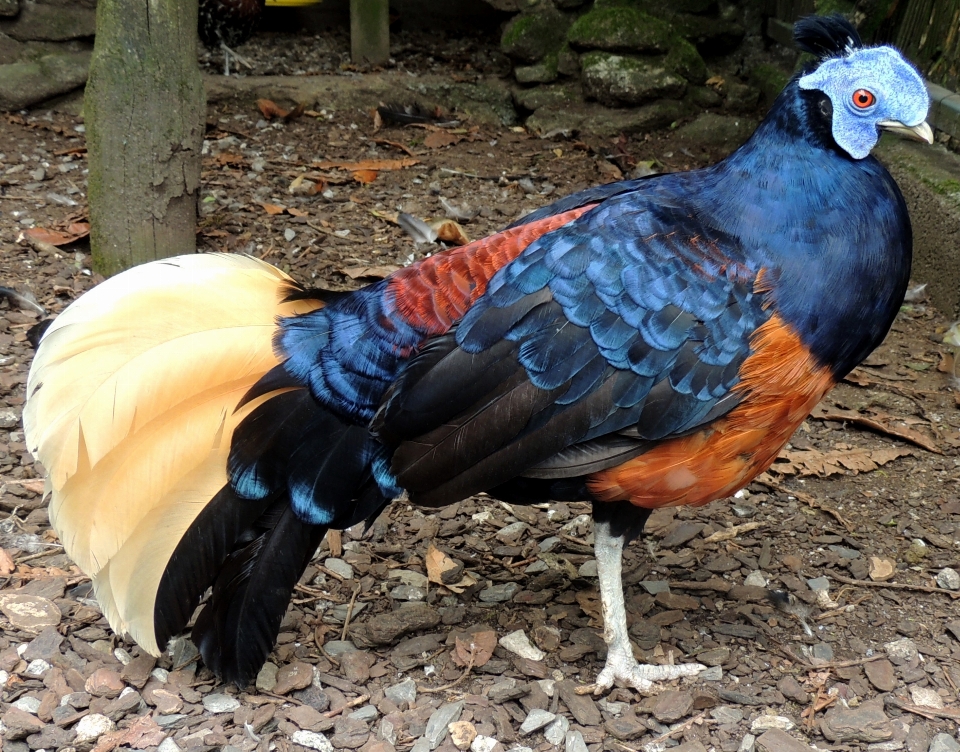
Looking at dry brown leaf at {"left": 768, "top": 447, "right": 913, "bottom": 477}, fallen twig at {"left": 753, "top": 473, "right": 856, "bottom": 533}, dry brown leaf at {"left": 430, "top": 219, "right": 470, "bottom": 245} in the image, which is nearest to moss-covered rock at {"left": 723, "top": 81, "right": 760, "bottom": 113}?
dry brown leaf at {"left": 430, "top": 219, "right": 470, "bottom": 245}

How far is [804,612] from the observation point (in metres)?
3.59

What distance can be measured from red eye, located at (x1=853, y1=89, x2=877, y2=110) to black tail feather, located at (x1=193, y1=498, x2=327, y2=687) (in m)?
2.05

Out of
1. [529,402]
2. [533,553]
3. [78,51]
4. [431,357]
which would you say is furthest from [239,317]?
[78,51]

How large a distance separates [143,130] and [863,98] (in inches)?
136

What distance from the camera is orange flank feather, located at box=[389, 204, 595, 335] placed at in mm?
3029

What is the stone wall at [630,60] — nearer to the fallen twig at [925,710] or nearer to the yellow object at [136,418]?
the yellow object at [136,418]

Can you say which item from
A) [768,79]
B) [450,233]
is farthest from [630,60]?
[450,233]

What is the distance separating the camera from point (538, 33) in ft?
26.3

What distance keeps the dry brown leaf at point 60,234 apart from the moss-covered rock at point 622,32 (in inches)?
162

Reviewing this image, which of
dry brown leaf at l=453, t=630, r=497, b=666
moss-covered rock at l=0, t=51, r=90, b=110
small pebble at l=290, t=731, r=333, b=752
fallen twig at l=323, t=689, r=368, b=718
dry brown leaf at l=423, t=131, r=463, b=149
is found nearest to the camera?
small pebble at l=290, t=731, r=333, b=752

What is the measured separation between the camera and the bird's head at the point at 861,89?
110 inches

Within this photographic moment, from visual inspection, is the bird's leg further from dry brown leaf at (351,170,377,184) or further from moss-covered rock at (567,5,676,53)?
moss-covered rock at (567,5,676,53)

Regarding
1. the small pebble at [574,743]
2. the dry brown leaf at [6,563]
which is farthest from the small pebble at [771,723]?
the dry brown leaf at [6,563]

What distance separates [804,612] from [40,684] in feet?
8.56
